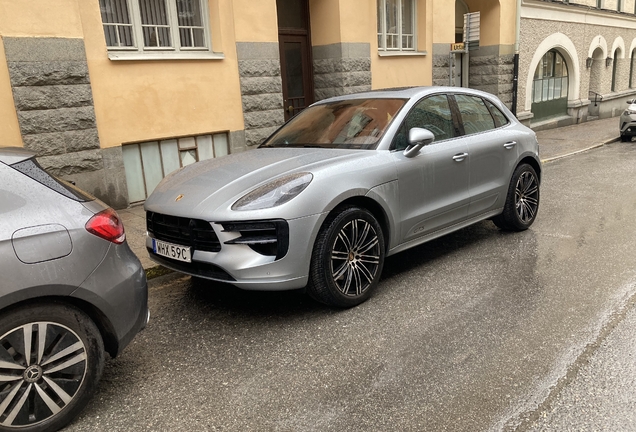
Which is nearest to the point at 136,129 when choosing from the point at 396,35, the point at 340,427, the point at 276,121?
the point at 276,121

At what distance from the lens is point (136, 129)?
7.98 m

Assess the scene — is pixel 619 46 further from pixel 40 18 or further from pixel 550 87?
pixel 40 18

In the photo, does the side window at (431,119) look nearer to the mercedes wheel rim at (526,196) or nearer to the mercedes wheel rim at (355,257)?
the mercedes wheel rim at (355,257)

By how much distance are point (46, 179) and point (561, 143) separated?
14.6m

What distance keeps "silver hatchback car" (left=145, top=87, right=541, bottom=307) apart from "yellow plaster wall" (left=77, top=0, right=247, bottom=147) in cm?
336

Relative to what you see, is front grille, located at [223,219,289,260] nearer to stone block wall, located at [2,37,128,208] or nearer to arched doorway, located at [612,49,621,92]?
stone block wall, located at [2,37,128,208]

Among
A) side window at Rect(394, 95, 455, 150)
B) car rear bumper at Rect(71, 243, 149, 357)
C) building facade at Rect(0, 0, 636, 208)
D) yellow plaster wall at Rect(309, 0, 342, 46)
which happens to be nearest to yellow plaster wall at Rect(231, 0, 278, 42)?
building facade at Rect(0, 0, 636, 208)

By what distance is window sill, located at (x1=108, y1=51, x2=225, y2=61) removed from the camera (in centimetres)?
773

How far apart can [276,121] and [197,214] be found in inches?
243

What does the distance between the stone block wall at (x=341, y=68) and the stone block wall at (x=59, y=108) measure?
5.07 meters

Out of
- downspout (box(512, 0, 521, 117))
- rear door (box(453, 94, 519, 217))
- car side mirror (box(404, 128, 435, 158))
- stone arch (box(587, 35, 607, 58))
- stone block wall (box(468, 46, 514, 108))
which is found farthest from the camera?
stone arch (box(587, 35, 607, 58))

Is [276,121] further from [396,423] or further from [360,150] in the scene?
[396,423]

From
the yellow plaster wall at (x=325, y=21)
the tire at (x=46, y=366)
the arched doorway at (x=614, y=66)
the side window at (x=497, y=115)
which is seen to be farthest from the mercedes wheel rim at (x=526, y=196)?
the arched doorway at (x=614, y=66)

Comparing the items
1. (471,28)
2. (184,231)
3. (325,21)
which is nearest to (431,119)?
A: (184,231)
